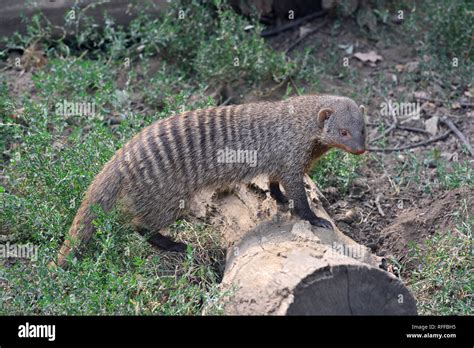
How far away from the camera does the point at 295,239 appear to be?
13.8ft

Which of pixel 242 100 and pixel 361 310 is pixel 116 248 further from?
pixel 242 100

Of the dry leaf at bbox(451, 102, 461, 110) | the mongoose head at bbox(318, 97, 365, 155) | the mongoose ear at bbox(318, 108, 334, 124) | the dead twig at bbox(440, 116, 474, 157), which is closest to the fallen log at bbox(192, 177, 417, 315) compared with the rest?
the mongoose head at bbox(318, 97, 365, 155)

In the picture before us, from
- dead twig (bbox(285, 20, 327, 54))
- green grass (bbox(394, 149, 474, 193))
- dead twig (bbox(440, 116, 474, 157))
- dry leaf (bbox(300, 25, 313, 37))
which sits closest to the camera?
green grass (bbox(394, 149, 474, 193))

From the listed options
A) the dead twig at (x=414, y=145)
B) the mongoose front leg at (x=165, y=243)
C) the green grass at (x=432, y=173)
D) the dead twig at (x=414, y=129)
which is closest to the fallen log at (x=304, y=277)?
the mongoose front leg at (x=165, y=243)

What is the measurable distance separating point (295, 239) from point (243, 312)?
0.64m

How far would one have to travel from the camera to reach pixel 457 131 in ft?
21.0

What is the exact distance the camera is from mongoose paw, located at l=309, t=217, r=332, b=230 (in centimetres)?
452

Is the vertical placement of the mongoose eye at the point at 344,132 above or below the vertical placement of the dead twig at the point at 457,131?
above

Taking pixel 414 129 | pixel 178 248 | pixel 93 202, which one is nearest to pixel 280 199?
pixel 178 248

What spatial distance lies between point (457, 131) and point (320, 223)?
2406 mm

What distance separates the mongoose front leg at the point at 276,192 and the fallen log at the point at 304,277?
0.40 m

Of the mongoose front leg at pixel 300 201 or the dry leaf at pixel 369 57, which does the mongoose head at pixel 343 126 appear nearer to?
the mongoose front leg at pixel 300 201

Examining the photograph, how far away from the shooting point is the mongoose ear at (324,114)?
15.7 ft

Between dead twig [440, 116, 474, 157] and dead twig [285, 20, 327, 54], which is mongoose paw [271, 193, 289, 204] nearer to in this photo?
dead twig [440, 116, 474, 157]
